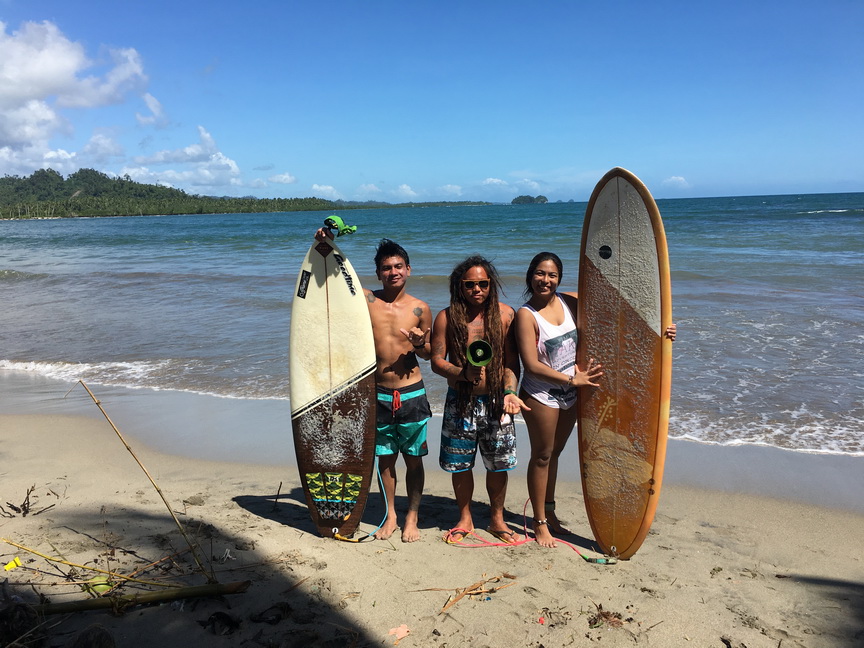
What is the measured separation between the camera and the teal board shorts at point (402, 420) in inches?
129

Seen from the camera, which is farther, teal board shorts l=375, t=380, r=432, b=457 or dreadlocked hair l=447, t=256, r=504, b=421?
teal board shorts l=375, t=380, r=432, b=457

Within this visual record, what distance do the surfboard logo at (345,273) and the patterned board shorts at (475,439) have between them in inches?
36.0

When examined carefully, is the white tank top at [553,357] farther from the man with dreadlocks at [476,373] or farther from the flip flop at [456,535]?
the flip flop at [456,535]

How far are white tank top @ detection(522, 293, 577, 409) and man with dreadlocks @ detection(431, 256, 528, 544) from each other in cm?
10

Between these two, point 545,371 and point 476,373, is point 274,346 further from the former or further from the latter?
point 545,371

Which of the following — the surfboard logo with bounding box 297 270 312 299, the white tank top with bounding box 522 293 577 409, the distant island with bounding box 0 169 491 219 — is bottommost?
the white tank top with bounding box 522 293 577 409

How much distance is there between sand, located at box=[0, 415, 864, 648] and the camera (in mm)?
2400

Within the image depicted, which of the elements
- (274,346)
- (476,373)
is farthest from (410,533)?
(274,346)

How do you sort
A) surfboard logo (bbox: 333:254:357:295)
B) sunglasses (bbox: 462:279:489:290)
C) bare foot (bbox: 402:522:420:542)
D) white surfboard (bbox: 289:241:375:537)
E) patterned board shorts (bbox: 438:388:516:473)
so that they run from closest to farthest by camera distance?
sunglasses (bbox: 462:279:489:290) → patterned board shorts (bbox: 438:388:516:473) → bare foot (bbox: 402:522:420:542) → white surfboard (bbox: 289:241:375:537) → surfboard logo (bbox: 333:254:357:295)

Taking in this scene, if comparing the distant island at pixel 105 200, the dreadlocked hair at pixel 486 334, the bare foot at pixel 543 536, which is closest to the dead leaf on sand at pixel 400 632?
the bare foot at pixel 543 536

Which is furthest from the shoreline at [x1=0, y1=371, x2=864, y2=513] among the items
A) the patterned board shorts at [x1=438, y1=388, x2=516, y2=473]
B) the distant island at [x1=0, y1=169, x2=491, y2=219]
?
the distant island at [x1=0, y1=169, x2=491, y2=219]

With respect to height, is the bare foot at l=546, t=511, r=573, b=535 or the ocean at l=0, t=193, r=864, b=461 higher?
the ocean at l=0, t=193, r=864, b=461

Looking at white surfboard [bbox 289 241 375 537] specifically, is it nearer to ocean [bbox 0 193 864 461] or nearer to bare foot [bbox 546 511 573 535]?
bare foot [bbox 546 511 573 535]

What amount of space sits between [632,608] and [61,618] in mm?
2371
